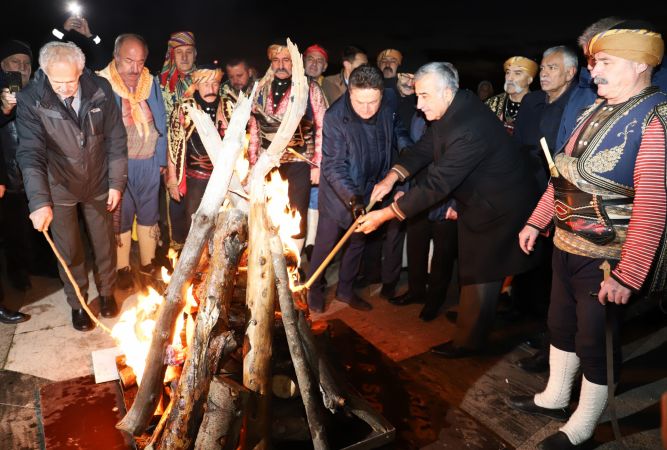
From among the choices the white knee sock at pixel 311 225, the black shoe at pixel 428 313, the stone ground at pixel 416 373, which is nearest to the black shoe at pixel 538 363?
the stone ground at pixel 416 373

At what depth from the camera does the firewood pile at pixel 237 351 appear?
239 cm

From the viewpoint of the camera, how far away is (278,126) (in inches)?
214

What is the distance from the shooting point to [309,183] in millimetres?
5582

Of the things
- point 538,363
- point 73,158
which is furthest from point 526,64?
point 73,158

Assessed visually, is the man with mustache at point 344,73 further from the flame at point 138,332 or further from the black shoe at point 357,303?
the flame at point 138,332

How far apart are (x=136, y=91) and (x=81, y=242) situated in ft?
5.80

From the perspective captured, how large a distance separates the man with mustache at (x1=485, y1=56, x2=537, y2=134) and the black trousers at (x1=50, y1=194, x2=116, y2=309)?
13.9ft

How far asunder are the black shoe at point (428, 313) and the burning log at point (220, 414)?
109 inches

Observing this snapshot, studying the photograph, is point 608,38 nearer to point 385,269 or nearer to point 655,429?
point 655,429

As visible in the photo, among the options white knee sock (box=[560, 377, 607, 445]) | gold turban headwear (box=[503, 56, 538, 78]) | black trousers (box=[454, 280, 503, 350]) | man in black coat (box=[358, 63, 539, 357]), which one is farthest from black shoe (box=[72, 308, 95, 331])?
gold turban headwear (box=[503, 56, 538, 78])

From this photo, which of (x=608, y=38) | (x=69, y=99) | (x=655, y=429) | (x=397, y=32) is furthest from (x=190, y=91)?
(x=397, y=32)

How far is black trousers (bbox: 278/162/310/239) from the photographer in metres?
5.47

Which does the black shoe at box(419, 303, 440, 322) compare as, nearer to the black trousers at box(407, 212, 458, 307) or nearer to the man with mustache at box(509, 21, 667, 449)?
the black trousers at box(407, 212, 458, 307)

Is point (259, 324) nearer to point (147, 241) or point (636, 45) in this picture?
point (636, 45)
